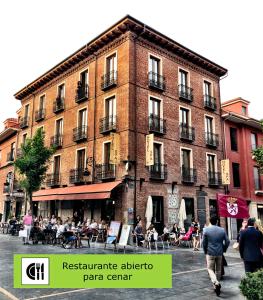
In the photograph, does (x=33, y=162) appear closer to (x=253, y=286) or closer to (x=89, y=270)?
(x=89, y=270)

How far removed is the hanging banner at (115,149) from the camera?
17.7m

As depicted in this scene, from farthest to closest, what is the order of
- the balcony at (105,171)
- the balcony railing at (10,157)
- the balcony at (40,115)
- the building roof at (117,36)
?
the balcony railing at (10,157) < the balcony at (40,115) < the building roof at (117,36) < the balcony at (105,171)

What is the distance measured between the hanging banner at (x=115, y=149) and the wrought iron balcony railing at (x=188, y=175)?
5405 millimetres

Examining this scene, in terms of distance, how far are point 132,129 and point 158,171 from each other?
323 centimetres

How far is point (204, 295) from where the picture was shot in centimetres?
674

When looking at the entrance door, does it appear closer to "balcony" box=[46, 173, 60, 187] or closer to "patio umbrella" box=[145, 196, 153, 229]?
"patio umbrella" box=[145, 196, 153, 229]

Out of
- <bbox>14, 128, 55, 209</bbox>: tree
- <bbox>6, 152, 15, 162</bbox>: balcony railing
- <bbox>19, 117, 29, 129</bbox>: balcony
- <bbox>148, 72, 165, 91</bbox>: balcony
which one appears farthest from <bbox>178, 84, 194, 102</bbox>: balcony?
<bbox>6, 152, 15, 162</bbox>: balcony railing

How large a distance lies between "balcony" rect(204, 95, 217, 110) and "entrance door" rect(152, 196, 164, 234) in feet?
28.7

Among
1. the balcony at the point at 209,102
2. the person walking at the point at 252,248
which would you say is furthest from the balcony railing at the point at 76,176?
the person walking at the point at 252,248

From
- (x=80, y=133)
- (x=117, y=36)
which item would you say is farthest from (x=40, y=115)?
(x=117, y=36)

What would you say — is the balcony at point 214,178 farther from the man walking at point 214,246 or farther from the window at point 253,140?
the man walking at point 214,246

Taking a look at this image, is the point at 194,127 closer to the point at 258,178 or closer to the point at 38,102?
the point at 258,178

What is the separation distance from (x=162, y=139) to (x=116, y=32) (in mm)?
7689

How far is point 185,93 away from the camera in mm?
22406
